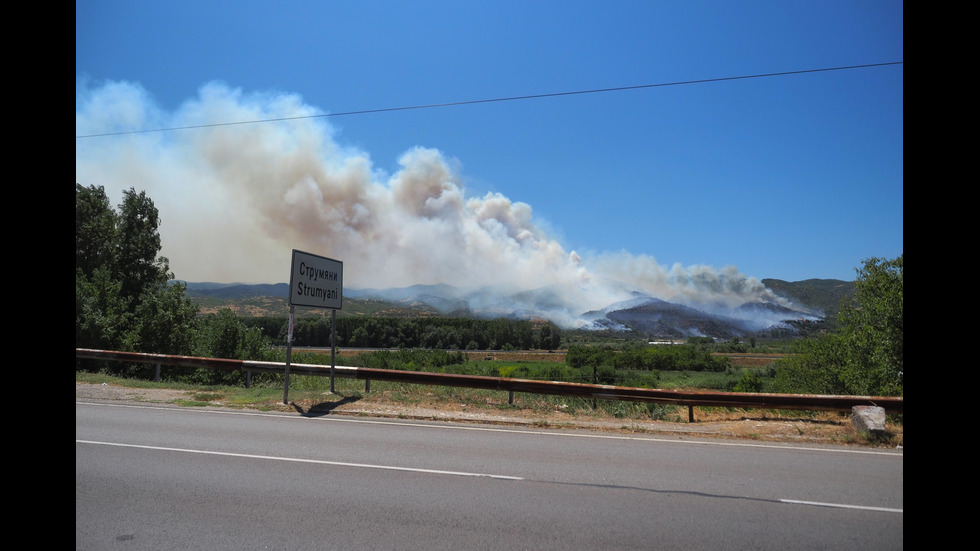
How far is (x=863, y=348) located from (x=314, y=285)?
30.1 meters

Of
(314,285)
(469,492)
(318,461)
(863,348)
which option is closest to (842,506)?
(469,492)

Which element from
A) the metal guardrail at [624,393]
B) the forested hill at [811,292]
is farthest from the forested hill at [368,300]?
the metal guardrail at [624,393]

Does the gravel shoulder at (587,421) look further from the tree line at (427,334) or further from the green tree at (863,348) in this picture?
the tree line at (427,334)

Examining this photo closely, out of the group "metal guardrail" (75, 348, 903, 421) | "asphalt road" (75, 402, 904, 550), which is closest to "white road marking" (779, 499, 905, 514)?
"asphalt road" (75, 402, 904, 550)

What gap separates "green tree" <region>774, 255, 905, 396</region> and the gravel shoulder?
13.4m

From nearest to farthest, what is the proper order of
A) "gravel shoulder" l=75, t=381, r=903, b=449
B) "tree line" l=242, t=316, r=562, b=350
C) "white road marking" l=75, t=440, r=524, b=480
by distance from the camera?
"white road marking" l=75, t=440, r=524, b=480 < "gravel shoulder" l=75, t=381, r=903, b=449 < "tree line" l=242, t=316, r=562, b=350

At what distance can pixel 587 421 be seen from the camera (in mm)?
11188

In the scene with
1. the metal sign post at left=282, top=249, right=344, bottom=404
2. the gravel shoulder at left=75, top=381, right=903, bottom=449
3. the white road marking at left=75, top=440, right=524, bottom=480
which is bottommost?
the gravel shoulder at left=75, top=381, right=903, bottom=449

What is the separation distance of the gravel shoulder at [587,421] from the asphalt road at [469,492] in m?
0.80

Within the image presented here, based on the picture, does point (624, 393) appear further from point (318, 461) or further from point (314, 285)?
point (314, 285)

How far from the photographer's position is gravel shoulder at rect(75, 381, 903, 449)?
9617 millimetres

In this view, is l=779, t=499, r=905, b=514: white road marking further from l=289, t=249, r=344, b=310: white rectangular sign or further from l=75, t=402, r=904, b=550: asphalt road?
l=289, t=249, r=344, b=310: white rectangular sign
